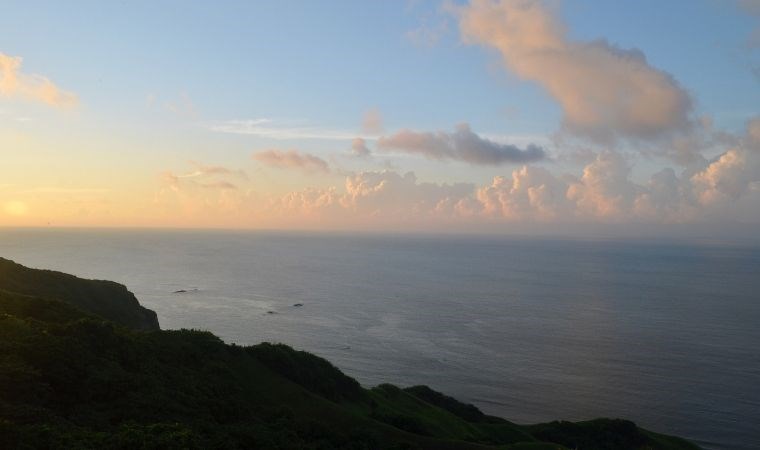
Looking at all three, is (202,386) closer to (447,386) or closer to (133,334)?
(133,334)

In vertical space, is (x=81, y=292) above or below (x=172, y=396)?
above

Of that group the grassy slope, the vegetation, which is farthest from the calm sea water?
the grassy slope

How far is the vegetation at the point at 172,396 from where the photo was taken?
25714mm

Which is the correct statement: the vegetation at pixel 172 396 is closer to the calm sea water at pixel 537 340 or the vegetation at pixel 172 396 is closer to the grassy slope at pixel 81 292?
the grassy slope at pixel 81 292

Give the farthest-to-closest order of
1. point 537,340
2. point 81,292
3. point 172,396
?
1. point 537,340
2. point 81,292
3. point 172,396

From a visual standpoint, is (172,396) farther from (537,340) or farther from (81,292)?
(537,340)

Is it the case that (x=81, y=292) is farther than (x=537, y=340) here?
No

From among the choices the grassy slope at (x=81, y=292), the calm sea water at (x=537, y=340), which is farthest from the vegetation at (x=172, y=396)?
the calm sea water at (x=537, y=340)

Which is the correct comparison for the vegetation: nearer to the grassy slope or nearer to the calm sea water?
the grassy slope

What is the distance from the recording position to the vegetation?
25.7m

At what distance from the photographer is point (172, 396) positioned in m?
34.1

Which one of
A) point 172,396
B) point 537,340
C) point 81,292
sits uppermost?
point 81,292

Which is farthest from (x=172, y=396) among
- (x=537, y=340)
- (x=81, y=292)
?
(x=537, y=340)

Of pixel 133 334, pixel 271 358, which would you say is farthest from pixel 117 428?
pixel 271 358
